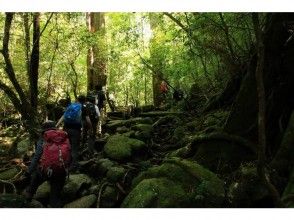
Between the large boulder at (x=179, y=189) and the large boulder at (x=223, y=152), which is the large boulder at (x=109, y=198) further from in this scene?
the large boulder at (x=223, y=152)

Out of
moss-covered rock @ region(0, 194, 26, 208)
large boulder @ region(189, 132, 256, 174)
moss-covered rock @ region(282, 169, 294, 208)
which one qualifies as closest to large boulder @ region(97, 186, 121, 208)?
moss-covered rock @ region(0, 194, 26, 208)

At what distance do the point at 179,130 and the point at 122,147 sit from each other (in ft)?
7.37

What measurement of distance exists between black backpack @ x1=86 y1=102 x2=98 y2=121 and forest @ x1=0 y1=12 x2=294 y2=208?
0.47 meters

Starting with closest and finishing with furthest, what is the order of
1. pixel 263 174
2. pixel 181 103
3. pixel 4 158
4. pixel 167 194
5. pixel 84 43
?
1. pixel 263 174
2. pixel 167 194
3. pixel 4 158
4. pixel 84 43
5. pixel 181 103

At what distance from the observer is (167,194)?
7.03 m

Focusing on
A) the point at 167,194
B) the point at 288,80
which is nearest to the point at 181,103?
the point at 288,80

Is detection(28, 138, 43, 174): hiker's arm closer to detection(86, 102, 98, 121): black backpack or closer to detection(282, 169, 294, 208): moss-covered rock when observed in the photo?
detection(86, 102, 98, 121): black backpack

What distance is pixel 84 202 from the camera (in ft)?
26.5

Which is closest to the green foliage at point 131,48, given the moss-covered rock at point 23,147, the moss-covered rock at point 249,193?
the moss-covered rock at point 23,147

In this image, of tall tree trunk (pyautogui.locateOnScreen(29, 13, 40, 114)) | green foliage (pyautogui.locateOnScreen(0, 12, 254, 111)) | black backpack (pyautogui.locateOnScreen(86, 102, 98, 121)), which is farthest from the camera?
tall tree trunk (pyautogui.locateOnScreen(29, 13, 40, 114))

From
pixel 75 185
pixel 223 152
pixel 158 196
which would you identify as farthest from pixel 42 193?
pixel 223 152

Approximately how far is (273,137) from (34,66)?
696cm

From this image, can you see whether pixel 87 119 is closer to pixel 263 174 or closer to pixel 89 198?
pixel 89 198

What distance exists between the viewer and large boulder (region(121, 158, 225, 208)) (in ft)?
22.8
